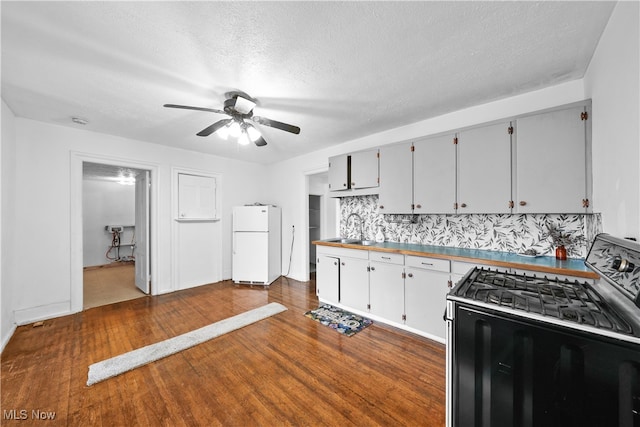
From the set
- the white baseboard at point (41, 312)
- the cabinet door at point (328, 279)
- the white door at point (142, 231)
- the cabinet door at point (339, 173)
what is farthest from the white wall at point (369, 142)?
the white baseboard at point (41, 312)

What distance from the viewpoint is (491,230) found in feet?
8.69

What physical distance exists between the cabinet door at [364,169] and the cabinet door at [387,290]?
3.61 ft

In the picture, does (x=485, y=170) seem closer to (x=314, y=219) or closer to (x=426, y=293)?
(x=426, y=293)

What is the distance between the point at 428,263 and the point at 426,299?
373 mm

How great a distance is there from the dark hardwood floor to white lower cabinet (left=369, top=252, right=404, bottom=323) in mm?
205

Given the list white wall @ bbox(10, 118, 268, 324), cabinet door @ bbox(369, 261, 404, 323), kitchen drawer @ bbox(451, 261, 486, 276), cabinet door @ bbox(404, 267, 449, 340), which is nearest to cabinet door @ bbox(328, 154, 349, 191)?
cabinet door @ bbox(369, 261, 404, 323)

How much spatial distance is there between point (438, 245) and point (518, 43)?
206 cm

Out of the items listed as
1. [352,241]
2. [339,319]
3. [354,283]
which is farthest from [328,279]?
[352,241]

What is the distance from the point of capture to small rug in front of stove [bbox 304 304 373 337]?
2.77m

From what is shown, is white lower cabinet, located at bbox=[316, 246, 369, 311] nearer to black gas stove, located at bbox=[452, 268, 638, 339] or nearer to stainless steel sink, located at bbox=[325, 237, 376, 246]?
stainless steel sink, located at bbox=[325, 237, 376, 246]

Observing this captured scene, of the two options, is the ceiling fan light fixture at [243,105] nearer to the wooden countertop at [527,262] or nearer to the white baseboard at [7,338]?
the wooden countertop at [527,262]

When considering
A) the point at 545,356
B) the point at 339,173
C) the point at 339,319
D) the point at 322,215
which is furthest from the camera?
the point at 322,215

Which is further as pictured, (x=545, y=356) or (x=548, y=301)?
(x=548, y=301)

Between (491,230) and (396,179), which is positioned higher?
(396,179)
